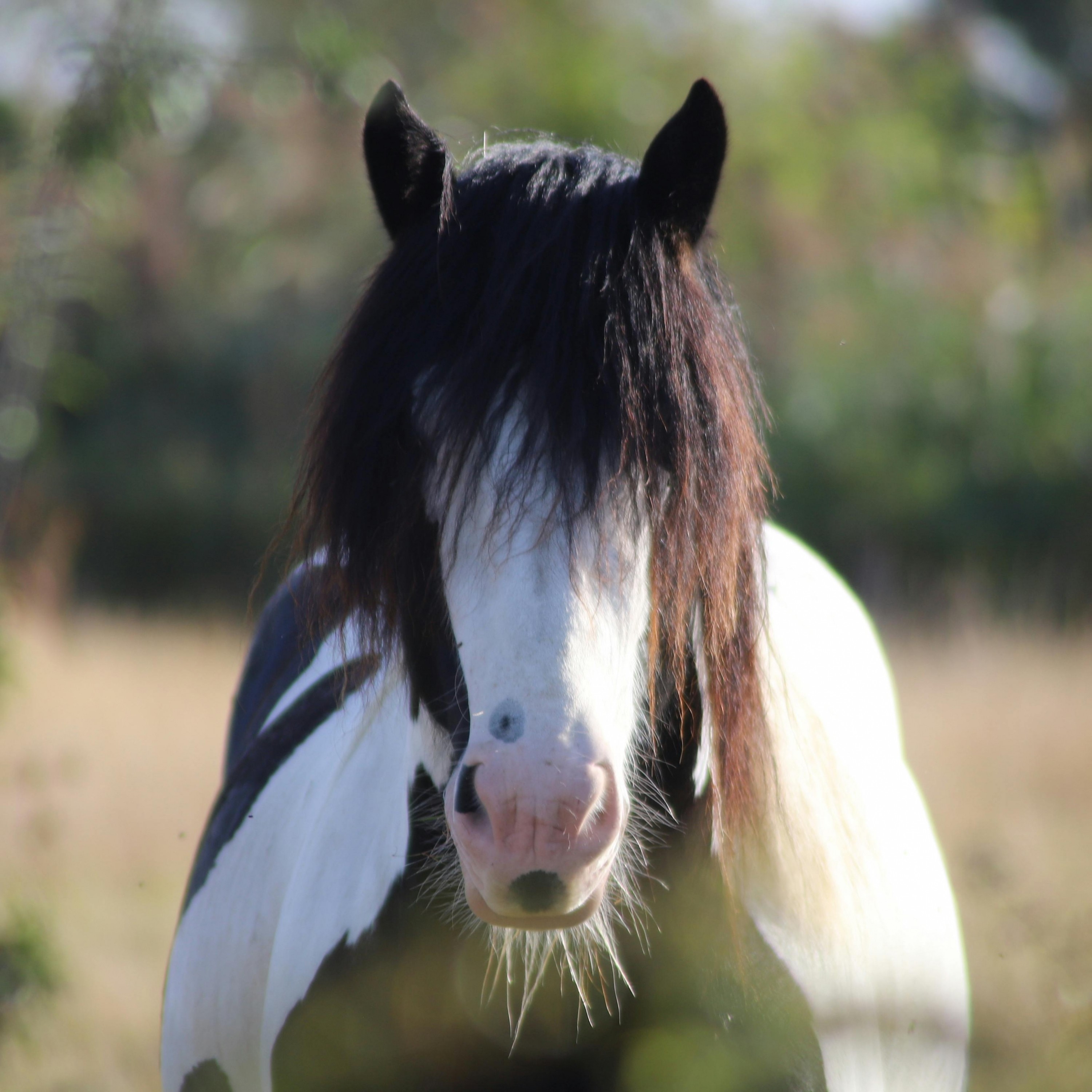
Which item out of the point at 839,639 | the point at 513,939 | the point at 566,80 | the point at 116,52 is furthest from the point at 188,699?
the point at 566,80

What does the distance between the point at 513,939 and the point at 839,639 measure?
1.28m

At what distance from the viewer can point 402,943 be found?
153 cm

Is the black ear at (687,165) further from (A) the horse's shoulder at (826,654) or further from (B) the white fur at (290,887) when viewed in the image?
(B) the white fur at (290,887)

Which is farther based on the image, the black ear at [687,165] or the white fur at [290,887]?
the white fur at [290,887]

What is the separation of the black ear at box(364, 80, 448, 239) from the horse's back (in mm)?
800

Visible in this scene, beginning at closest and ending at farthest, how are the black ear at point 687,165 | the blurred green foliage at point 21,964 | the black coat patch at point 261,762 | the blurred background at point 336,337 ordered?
the black ear at point 687,165 → the black coat patch at point 261,762 → the blurred green foliage at point 21,964 → the blurred background at point 336,337

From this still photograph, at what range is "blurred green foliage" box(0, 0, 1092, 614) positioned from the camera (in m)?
11.6

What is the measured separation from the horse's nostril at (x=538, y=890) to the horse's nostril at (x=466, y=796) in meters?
0.09

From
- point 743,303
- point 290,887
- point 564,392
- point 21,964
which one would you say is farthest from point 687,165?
point 743,303

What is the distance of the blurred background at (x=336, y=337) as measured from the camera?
318 cm

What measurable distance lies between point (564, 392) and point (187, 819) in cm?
522

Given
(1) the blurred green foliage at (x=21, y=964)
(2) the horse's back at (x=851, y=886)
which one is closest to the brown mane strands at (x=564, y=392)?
(2) the horse's back at (x=851, y=886)

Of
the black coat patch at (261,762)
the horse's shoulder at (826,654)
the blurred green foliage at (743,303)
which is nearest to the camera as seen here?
the horse's shoulder at (826,654)

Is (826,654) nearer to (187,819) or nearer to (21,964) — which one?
(21,964)
